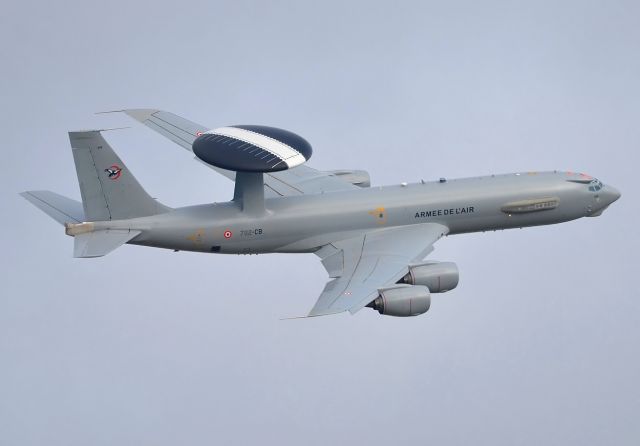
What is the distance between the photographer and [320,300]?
6000 centimetres

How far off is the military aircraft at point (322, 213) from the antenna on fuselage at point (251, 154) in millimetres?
60

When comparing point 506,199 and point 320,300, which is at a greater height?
point 506,199

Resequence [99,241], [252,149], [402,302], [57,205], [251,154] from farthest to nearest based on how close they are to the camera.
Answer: [57,205], [252,149], [251,154], [99,241], [402,302]

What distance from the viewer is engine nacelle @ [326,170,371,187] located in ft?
243

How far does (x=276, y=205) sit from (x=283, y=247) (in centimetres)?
233

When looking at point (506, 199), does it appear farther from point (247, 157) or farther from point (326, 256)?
Answer: point (247, 157)

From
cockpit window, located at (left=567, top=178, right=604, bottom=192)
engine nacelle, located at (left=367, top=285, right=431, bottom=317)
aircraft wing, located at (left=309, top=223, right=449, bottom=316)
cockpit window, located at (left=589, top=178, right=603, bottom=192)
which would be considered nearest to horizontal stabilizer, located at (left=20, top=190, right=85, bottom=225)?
aircraft wing, located at (left=309, top=223, right=449, bottom=316)

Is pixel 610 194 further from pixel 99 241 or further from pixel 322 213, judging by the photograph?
pixel 99 241

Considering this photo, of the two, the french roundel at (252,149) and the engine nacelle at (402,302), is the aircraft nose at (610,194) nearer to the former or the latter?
the engine nacelle at (402,302)

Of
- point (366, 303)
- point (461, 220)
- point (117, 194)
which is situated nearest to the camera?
point (366, 303)

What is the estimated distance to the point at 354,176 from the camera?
7419 centimetres

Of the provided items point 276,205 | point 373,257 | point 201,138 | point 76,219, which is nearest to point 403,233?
point 373,257

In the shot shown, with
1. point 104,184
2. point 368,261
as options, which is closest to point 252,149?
point 104,184

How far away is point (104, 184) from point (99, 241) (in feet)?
9.67
